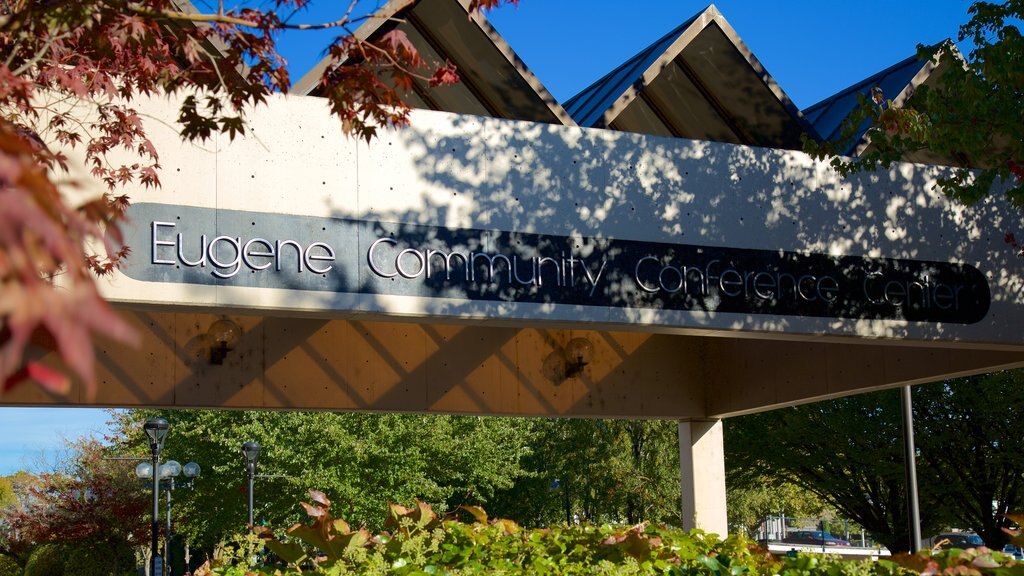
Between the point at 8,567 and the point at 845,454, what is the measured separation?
82.9 ft

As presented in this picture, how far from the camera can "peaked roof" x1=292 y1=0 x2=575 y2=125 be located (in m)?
10.7

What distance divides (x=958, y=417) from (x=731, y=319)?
19578 mm

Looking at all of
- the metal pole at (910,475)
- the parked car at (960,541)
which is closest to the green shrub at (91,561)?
the parked car at (960,541)

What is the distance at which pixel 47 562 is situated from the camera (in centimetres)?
3125

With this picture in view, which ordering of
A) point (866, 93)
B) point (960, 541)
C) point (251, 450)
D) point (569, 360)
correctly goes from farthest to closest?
point (960, 541) < point (251, 450) < point (569, 360) < point (866, 93)

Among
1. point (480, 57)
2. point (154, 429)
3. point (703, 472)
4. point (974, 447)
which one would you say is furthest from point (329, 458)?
point (480, 57)

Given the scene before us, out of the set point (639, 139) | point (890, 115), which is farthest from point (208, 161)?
point (890, 115)

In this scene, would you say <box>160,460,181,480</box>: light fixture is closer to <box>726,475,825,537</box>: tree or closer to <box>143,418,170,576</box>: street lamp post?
<box>143,418,170,576</box>: street lamp post

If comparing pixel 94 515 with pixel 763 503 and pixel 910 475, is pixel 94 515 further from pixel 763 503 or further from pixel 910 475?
pixel 763 503

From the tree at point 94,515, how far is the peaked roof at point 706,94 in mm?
23557

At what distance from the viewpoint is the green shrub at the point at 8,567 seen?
33531mm

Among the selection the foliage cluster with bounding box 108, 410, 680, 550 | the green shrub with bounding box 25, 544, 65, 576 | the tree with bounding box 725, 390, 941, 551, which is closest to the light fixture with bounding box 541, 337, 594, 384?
the foliage cluster with bounding box 108, 410, 680, 550

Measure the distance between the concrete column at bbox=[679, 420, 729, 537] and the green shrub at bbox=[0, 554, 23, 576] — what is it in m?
24.7

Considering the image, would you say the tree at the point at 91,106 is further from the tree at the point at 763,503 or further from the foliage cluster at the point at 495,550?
the tree at the point at 763,503
